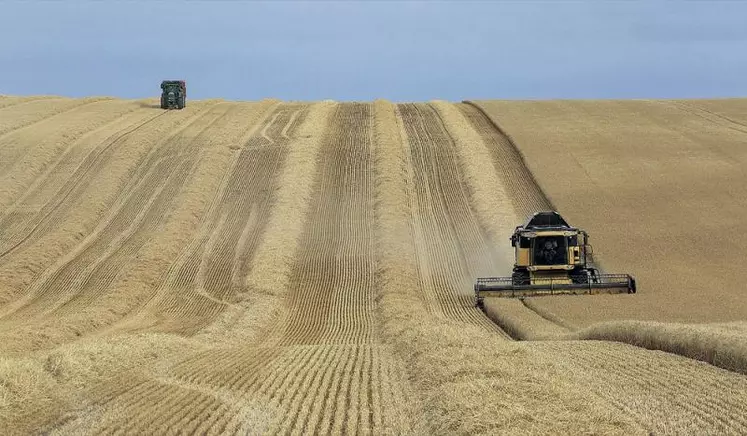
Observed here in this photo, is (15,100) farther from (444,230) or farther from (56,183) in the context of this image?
(444,230)

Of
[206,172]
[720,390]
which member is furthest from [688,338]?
[206,172]

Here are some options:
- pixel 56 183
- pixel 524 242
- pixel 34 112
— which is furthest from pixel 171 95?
pixel 524 242

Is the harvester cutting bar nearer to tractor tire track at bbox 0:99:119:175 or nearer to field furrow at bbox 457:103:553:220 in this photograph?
field furrow at bbox 457:103:553:220

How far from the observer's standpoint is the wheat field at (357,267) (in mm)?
11344

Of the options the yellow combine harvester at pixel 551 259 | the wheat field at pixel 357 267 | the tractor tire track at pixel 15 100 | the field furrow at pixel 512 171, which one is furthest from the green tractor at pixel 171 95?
the yellow combine harvester at pixel 551 259

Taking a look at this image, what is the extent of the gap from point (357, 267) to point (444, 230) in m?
6.39

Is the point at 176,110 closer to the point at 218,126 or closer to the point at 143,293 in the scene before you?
the point at 218,126

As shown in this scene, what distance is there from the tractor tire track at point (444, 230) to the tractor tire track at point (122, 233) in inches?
443

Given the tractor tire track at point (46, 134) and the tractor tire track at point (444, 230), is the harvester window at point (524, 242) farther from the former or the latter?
the tractor tire track at point (46, 134)

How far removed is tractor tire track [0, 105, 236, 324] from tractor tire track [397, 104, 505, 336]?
11.3 meters

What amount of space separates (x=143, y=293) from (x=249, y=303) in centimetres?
401

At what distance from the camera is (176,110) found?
2547 inches

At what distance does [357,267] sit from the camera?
32.9 m

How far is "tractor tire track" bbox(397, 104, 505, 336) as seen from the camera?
28.7 metres
